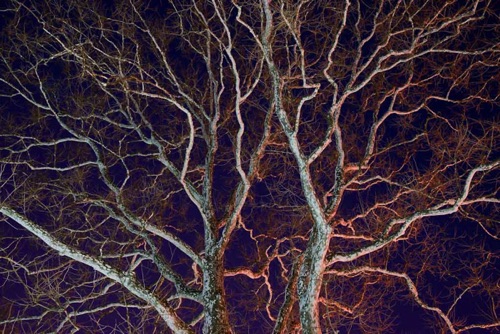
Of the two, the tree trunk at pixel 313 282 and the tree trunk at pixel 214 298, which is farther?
the tree trunk at pixel 214 298

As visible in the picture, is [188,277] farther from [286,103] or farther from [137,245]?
[286,103]

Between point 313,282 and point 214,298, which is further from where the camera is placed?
point 214,298

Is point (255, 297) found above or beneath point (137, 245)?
beneath

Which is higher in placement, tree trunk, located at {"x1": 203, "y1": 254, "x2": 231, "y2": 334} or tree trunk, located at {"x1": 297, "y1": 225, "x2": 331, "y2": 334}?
tree trunk, located at {"x1": 297, "y1": 225, "x2": 331, "y2": 334}

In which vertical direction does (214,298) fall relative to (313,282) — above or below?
below

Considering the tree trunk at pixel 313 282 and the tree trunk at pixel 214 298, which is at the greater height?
the tree trunk at pixel 313 282

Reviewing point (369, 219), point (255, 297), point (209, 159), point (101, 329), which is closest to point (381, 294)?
point (369, 219)

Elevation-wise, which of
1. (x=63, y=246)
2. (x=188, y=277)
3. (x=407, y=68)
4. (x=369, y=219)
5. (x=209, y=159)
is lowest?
(x=188, y=277)

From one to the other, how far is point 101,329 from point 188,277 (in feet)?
12.6

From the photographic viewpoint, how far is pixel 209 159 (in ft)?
35.1

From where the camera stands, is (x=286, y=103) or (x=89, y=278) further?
(x=89, y=278)

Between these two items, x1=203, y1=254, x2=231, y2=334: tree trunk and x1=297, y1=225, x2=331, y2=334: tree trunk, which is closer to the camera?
x1=297, y1=225, x2=331, y2=334: tree trunk

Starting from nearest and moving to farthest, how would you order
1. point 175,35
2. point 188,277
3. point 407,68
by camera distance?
point 407,68, point 175,35, point 188,277

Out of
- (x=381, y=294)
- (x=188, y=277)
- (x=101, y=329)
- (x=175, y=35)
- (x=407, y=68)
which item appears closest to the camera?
(x=101, y=329)
